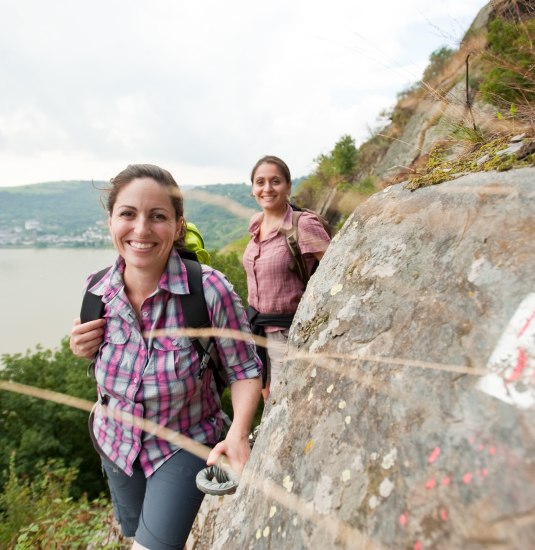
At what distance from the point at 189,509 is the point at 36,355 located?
877 inches

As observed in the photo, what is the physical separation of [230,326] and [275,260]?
4.62ft

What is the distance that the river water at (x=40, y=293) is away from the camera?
1395 inches

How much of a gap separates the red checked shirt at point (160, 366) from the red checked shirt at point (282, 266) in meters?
1.27

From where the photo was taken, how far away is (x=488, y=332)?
104cm

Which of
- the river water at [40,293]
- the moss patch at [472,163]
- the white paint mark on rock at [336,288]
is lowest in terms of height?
the river water at [40,293]

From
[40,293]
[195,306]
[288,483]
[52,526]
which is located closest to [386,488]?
[288,483]

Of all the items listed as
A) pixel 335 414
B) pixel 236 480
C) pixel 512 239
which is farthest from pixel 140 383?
pixel 512 239

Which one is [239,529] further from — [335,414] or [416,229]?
[416,229]

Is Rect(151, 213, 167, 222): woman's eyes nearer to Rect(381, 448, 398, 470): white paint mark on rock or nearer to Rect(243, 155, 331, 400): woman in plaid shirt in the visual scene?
Rect(243, 155, 331, 400): woman in plaid shirt

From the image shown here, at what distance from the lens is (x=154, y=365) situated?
6.20 ft

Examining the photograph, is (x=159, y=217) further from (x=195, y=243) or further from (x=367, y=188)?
(x=367, y=188)

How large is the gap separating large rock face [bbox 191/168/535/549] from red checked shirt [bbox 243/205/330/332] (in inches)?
56.7

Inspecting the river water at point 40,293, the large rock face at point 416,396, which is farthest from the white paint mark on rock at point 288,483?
the river water at point 40,293

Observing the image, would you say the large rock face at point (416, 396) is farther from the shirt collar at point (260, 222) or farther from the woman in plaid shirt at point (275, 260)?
the shirt collar at point (260, 222)
